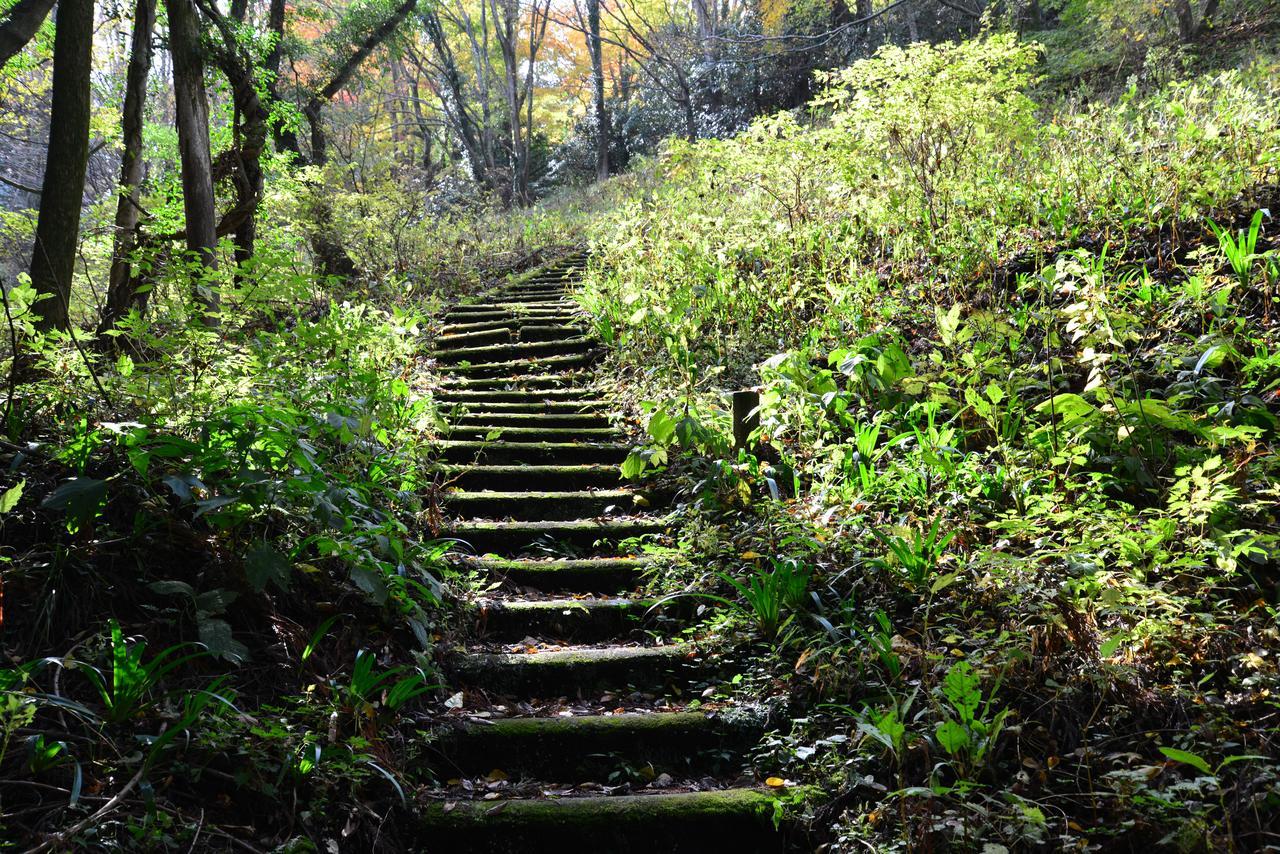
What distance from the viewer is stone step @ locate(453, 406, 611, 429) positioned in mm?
6004

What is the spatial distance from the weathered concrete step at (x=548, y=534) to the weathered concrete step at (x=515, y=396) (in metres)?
2.17

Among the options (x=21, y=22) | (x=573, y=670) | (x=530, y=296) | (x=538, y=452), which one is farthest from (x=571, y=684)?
(x=530, y=296)

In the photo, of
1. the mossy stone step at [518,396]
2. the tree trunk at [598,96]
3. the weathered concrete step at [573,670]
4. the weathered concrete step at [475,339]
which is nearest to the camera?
the weathered concrete step at [573,670]

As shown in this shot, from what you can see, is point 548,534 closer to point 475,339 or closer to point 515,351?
point 515,351

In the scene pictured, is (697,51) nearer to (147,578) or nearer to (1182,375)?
(1182,375)

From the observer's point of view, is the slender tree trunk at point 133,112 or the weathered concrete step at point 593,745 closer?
the weathered concrete step at point 593,745

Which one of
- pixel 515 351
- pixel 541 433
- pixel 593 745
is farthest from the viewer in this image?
pixel 515 351

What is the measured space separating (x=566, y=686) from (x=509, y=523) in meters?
1.47

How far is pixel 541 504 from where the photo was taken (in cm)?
480

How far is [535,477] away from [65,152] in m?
3.73

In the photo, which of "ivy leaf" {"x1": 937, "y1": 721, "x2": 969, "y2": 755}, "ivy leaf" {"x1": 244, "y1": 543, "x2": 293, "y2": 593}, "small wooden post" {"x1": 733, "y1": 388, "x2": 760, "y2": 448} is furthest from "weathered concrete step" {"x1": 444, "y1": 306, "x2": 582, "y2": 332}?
"ivy leaf" {"x1": 937, "y1": 721, "x2": 969, "y2": 755}

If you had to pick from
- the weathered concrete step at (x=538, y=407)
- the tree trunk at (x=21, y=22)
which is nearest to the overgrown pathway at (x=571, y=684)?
the weathered concrete step at (x=538, y=407)

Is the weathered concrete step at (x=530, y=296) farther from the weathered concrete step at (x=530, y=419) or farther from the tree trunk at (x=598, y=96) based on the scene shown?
the tree trunk at (x=598, y=96)

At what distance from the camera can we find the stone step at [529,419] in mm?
6004
